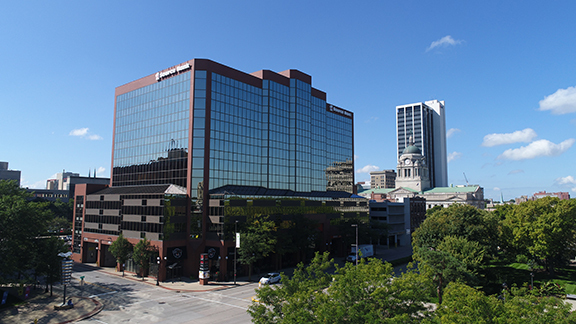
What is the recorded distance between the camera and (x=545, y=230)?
6506 cm

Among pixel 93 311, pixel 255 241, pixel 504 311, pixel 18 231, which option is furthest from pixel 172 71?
pixel 504 311

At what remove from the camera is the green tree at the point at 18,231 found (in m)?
47.8

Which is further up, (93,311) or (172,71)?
(172,71)

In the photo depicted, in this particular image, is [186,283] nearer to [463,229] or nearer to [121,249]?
[121,249]

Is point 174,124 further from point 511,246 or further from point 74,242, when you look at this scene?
point 511,246

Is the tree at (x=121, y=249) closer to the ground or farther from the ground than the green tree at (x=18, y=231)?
closer to the ground

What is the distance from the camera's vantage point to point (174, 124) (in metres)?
74.4

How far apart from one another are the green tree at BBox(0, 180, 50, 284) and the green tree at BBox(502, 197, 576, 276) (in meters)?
80.0

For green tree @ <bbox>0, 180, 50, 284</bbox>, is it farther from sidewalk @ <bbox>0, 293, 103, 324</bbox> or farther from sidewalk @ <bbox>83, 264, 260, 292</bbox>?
sidewalk @ <bbox>83, 264, 260, 292</bbox>

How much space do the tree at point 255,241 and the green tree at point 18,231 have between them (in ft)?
99.5

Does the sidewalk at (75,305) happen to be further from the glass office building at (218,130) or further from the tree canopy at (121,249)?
the glass office building at (218,130)

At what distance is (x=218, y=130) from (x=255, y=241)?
23537mm

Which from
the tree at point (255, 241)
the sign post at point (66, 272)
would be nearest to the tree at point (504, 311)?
the tree at point (255, 241)

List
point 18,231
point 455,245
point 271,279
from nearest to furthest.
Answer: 1. point 18,231
2. point 455,245
3. point 271,279
